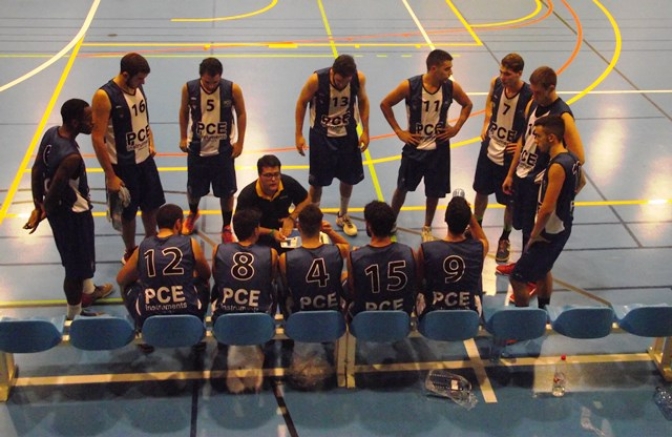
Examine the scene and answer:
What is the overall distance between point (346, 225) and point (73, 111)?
127 inches

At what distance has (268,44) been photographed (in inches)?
503

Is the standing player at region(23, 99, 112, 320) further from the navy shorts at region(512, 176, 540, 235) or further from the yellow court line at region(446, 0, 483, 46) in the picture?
the yellow court line at region(446, 0, 483, 46)

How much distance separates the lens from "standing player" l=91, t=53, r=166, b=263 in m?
6.03

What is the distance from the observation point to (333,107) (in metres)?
6.95

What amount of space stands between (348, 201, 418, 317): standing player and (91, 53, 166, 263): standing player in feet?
8.00

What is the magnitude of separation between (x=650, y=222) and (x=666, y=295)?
1453mm

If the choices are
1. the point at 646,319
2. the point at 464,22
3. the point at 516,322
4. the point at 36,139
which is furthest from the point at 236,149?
the point at 464,22

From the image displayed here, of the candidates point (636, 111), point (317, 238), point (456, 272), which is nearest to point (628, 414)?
point (456, 272)

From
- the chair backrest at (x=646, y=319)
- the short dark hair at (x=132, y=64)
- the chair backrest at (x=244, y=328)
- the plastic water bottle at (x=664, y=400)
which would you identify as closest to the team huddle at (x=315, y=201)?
the short dark hair at (x=132, y=64)

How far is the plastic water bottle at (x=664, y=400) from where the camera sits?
531cm

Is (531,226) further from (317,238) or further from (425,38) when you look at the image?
(425,38)

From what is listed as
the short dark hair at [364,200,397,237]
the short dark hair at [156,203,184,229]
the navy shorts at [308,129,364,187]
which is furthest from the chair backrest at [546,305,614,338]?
the short dark hair at [156,203,184,229]

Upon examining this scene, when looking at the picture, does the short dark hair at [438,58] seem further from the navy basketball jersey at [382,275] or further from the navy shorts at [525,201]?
the navy basketball jersey at [382,275]

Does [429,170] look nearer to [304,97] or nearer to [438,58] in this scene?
[438,58]
